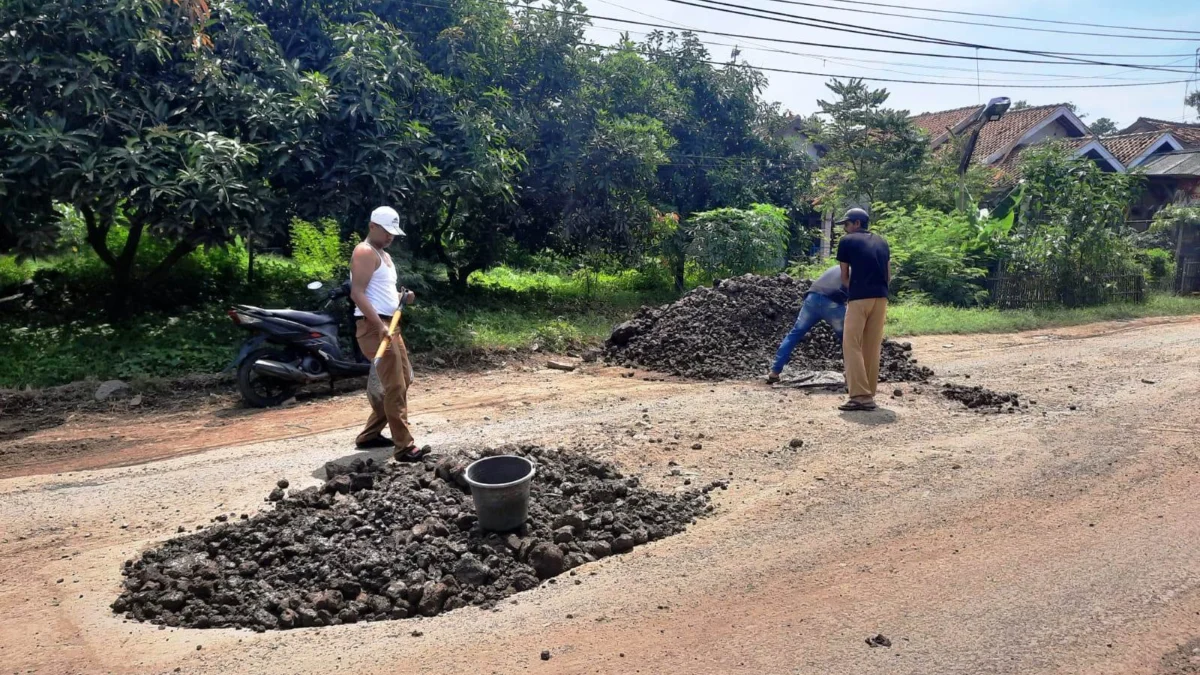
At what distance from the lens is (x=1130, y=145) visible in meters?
30.1

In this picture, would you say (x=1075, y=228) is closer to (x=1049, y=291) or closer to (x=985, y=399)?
(x=1049, y=291)

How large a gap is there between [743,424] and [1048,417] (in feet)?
9.19

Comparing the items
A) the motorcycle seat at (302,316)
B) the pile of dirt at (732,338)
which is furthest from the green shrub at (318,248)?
the pile of dirt at (732,338)

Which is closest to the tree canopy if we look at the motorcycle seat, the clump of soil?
the motorcycle seat

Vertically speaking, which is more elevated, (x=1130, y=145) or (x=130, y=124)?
(x=1130, y=145)

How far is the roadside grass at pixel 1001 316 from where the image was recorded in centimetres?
1406

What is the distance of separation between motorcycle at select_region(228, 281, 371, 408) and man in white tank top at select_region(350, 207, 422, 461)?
2345 millimetres

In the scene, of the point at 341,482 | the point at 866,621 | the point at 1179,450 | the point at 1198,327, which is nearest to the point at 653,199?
the point at 1198,327

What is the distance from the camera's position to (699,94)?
746 inches

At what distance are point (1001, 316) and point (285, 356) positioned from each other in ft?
41.4

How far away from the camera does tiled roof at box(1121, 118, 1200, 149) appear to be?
3027 cm

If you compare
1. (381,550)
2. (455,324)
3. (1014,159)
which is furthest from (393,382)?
(1014,159)

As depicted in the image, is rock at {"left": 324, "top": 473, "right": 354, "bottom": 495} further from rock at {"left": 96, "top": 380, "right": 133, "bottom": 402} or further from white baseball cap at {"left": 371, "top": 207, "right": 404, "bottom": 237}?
rock at {"left": 96, "top": 380, "right": 133, "bottom": 402}

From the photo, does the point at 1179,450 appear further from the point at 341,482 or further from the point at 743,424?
the point at 341,482
